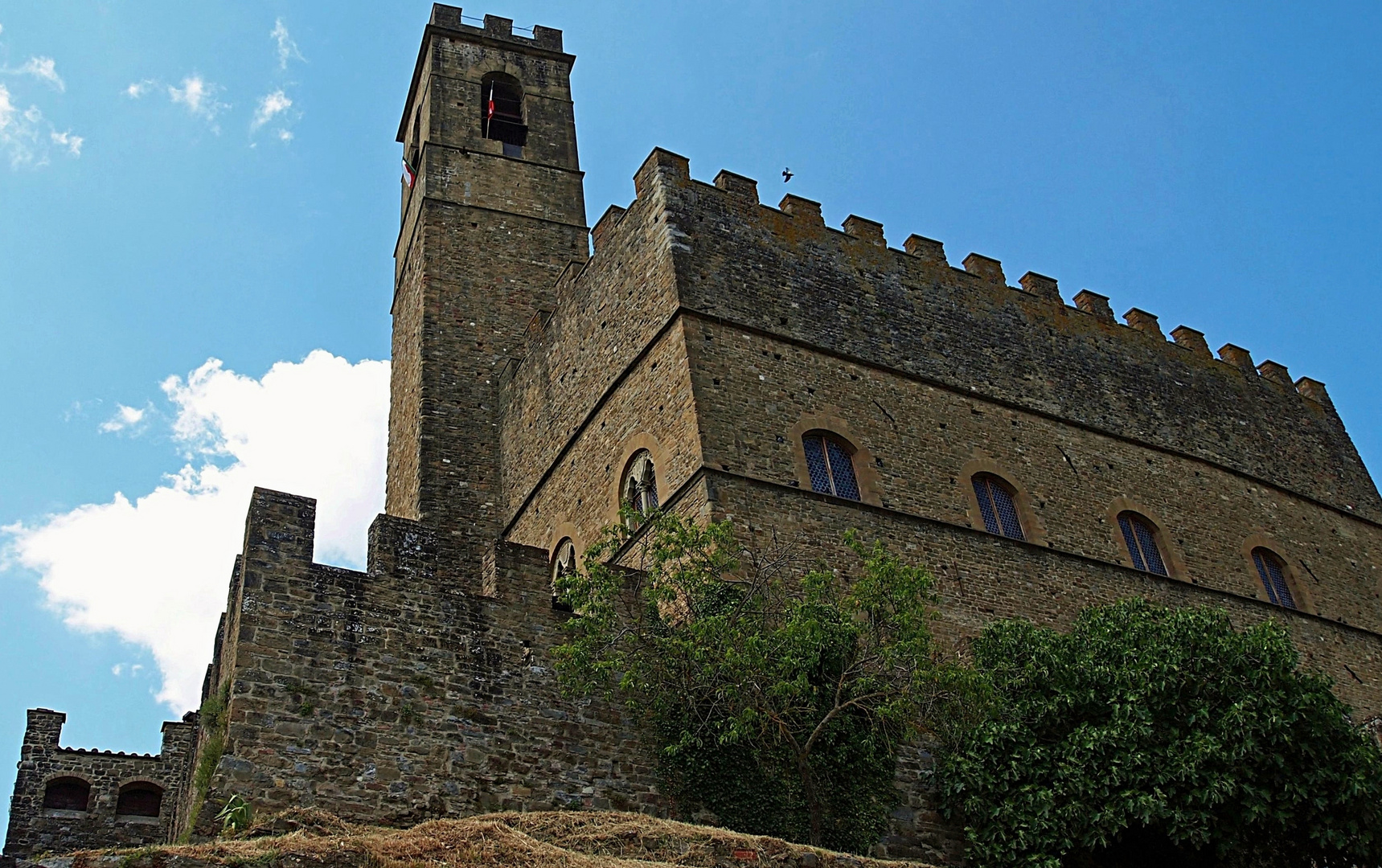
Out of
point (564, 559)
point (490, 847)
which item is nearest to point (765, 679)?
point (490, 847)

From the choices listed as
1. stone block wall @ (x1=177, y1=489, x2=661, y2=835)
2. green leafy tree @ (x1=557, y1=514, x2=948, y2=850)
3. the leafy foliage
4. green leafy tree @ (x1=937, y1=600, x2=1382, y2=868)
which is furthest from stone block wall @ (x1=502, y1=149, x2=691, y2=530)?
the leafy foliage

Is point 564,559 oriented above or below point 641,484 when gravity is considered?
below

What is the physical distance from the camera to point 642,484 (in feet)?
52.1

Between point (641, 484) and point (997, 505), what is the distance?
4923 mm

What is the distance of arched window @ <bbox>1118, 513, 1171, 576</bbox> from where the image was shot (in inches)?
708

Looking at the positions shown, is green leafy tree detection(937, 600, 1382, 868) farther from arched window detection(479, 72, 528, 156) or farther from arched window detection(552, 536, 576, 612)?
arched window detection(479, 72, 528, 156)

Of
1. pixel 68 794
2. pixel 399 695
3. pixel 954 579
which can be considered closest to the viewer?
pixel 399 695

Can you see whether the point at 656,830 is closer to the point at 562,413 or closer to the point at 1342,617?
the point at 562,413

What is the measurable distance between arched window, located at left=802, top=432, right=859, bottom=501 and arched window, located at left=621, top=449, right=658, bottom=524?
75.6 inches

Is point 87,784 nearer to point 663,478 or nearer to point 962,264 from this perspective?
point 663,478

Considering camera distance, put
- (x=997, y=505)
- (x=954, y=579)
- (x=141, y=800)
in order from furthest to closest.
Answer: (x=141, y=800) → (x=997, y=505) → (x=954, y=579)

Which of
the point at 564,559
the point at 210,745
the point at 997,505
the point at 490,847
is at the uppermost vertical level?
the point at 564,559

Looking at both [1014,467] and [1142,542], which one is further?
[1142,542]

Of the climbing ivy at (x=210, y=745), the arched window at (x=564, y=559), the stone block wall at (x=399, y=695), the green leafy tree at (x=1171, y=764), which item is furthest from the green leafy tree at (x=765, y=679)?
the arched window at (x=564, y=559)
